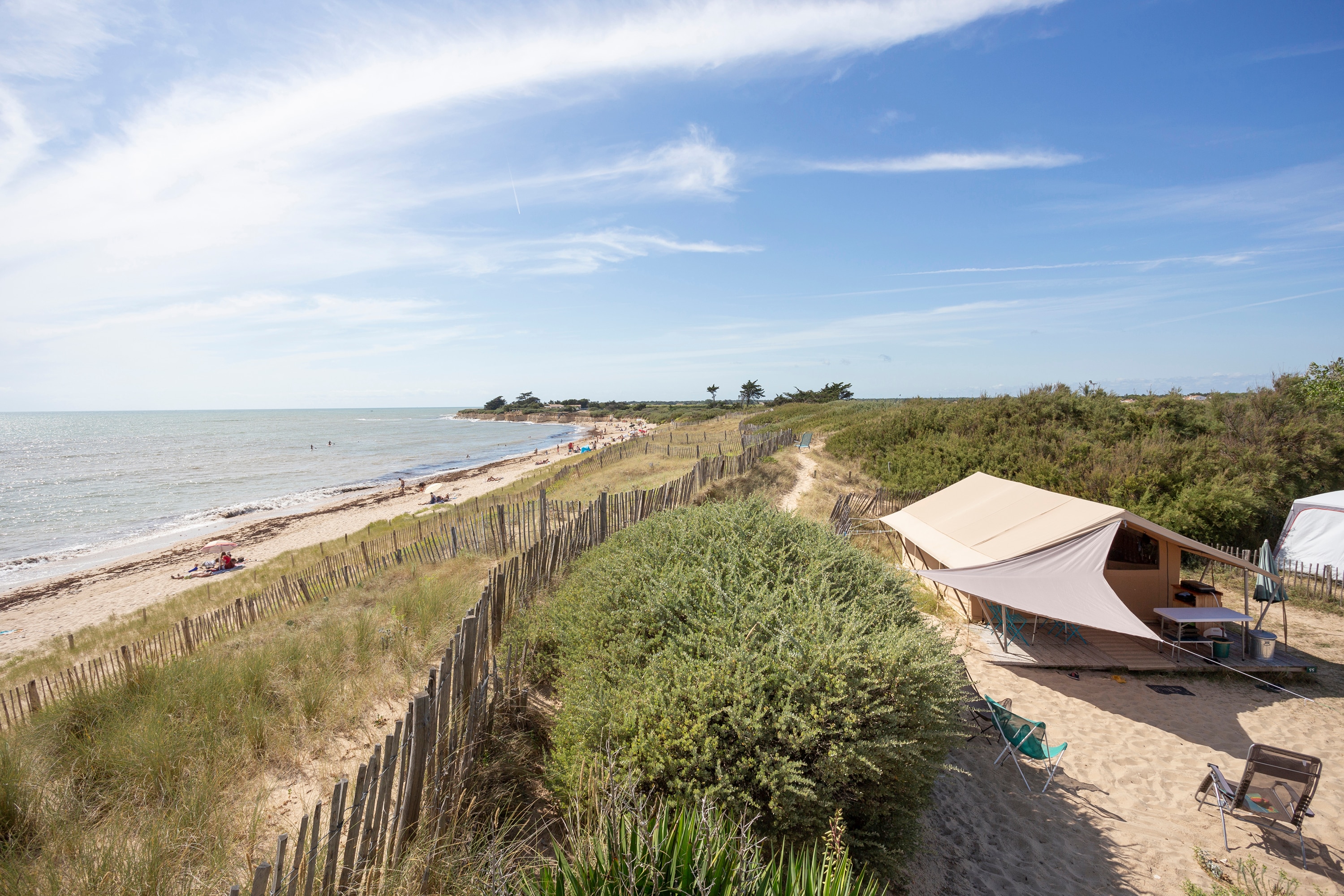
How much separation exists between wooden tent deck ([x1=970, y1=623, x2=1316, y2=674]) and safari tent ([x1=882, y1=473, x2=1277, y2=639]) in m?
0.56

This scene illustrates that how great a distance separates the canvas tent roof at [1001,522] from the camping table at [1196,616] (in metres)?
0.77

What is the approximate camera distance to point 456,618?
21.9 ft

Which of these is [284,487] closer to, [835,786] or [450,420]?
[835,786]

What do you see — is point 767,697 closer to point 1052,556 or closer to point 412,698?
point 412,698

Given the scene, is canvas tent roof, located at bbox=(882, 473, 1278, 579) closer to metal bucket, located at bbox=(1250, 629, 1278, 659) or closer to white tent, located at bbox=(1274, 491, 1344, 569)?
metal bucket, located at bbox=(1250, 629, 1278, 659)

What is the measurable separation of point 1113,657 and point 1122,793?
365 centimetres

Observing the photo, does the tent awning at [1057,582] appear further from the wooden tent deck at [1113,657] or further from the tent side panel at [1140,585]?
the tent side panel at [1140,585]

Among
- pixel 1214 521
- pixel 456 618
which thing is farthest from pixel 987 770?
pixel 1214 521

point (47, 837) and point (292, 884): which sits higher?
point (292, 884)

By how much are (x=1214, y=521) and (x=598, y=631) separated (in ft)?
58.2

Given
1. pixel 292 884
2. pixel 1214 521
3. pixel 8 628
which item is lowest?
pixel 8 628

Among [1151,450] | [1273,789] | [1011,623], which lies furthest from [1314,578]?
[1273,789]

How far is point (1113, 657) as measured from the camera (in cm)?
901

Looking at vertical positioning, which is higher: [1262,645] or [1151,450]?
[1151,450]
